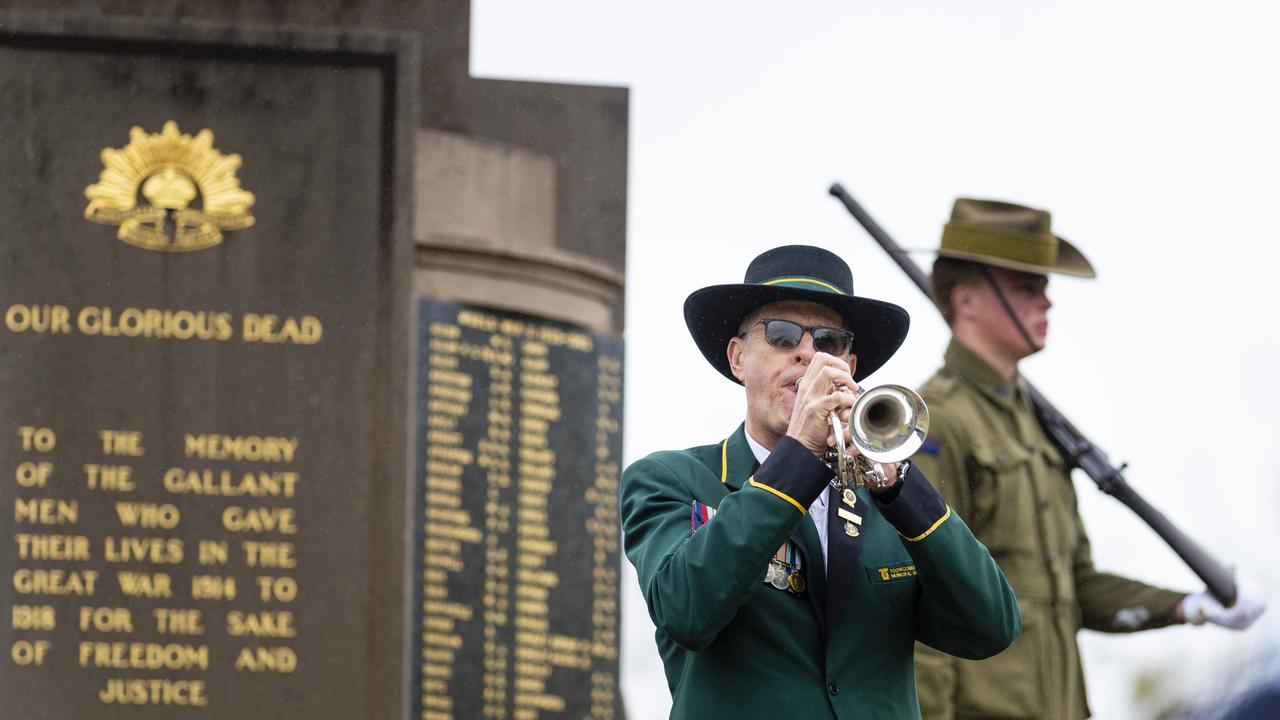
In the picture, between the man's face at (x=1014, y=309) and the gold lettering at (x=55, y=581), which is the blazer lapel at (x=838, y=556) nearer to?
the man's face at (x=1014, y=309)

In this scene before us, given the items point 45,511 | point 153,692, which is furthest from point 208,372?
point 153,692

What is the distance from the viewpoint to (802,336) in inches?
166

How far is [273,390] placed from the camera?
384 inches

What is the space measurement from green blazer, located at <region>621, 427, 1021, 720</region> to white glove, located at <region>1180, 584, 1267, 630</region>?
3248 millimetres

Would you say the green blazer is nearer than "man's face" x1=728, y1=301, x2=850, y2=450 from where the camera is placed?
Yes

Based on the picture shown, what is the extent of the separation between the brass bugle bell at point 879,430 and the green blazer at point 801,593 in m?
0.07

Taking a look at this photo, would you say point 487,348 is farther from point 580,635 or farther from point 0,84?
point 0,84

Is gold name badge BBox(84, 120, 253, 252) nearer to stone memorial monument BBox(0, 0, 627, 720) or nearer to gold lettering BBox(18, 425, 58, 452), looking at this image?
stone memorial monument BBox(0, 0, 627, 720)

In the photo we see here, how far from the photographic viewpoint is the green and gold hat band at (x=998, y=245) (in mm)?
7609

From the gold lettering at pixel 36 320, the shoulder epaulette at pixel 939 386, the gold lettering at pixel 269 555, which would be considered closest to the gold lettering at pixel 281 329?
the gold lettering at pixel 36 320

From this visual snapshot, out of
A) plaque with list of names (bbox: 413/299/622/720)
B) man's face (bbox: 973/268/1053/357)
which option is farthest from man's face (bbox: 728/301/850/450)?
plaque with list of names (bbox: 413/299/622/720)

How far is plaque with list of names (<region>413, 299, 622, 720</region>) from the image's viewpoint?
34.3ft

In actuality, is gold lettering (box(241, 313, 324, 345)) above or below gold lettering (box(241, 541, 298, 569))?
above

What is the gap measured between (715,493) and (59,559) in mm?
6092
